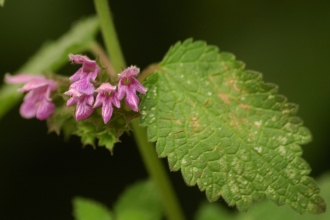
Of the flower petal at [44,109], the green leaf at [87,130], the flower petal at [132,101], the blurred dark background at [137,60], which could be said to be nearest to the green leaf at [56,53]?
the flower petal at [44,109]

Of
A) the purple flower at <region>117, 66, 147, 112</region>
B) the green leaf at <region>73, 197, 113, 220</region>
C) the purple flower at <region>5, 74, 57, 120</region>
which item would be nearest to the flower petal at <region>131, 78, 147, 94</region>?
the purple flower at <region>117, 66, 147, 112</region>

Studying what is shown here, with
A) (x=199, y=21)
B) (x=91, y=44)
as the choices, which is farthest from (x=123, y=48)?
(x=91, y=44)

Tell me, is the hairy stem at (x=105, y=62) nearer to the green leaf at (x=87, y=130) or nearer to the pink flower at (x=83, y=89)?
the pink flower at (x=83, y=89)

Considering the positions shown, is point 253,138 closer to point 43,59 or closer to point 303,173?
point 303,173

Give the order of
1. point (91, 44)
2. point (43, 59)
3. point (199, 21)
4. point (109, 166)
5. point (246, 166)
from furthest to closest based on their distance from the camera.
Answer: point (199, 21) < point (109, 166) < point (43, 59) < point (91, 44) < point (246, 166)

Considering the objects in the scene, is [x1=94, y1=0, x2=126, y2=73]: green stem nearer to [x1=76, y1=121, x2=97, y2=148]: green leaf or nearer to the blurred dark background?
[x1=76, y1=121, x2=97, y2=148]: green leaf

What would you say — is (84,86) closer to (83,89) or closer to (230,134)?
(83,89)
